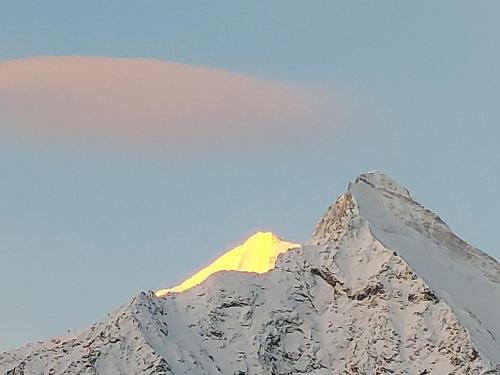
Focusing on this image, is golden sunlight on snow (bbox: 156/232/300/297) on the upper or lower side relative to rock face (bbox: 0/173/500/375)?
upper

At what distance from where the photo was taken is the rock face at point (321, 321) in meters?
122

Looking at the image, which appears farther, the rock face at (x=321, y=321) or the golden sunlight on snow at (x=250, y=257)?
the golden sunlight on snow at (x=250, y=257)

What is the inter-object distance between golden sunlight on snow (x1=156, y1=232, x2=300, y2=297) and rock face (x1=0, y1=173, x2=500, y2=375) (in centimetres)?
1617

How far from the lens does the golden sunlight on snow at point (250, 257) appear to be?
493 feet

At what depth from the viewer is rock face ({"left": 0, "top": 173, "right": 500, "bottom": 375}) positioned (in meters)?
122

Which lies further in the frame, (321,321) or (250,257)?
(250,257)

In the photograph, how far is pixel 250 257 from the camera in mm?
153750

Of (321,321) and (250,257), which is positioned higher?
(250,257)

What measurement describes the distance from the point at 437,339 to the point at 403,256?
321 inches

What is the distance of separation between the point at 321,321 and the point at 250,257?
88.3ft

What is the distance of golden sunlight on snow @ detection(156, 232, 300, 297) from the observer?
5910 inches

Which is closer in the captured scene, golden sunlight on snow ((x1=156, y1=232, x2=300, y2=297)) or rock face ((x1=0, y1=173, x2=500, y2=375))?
rock face ((x1=0, y1=173, x2=500, y2=375))

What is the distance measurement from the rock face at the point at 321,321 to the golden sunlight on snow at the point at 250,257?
16171 millimetres

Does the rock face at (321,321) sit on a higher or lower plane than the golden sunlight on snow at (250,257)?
lower
